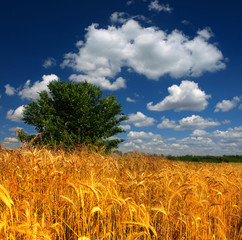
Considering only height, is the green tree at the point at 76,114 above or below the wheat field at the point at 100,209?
above

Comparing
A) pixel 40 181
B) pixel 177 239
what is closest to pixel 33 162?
pixel 40 181

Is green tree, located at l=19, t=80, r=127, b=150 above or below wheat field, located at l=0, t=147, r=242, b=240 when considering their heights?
above

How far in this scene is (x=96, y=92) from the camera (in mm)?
16781

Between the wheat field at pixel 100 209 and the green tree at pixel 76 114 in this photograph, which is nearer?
the wheat field at pixel 100 209

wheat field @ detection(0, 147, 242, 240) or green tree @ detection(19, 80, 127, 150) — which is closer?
wheat field @ detection(0, 147, 242, 240)

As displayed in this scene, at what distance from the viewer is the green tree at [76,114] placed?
1406 cm

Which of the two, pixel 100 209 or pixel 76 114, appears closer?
pixel 100 209

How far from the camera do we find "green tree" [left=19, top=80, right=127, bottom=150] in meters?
14.1

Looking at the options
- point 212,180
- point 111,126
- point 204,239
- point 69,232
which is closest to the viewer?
point 204,239

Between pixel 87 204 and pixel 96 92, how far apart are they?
14.6m

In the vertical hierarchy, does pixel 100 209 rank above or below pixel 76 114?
below

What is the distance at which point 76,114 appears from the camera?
48.8ft

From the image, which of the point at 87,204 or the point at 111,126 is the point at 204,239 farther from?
the point at 111,126

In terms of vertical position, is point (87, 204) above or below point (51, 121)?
below
